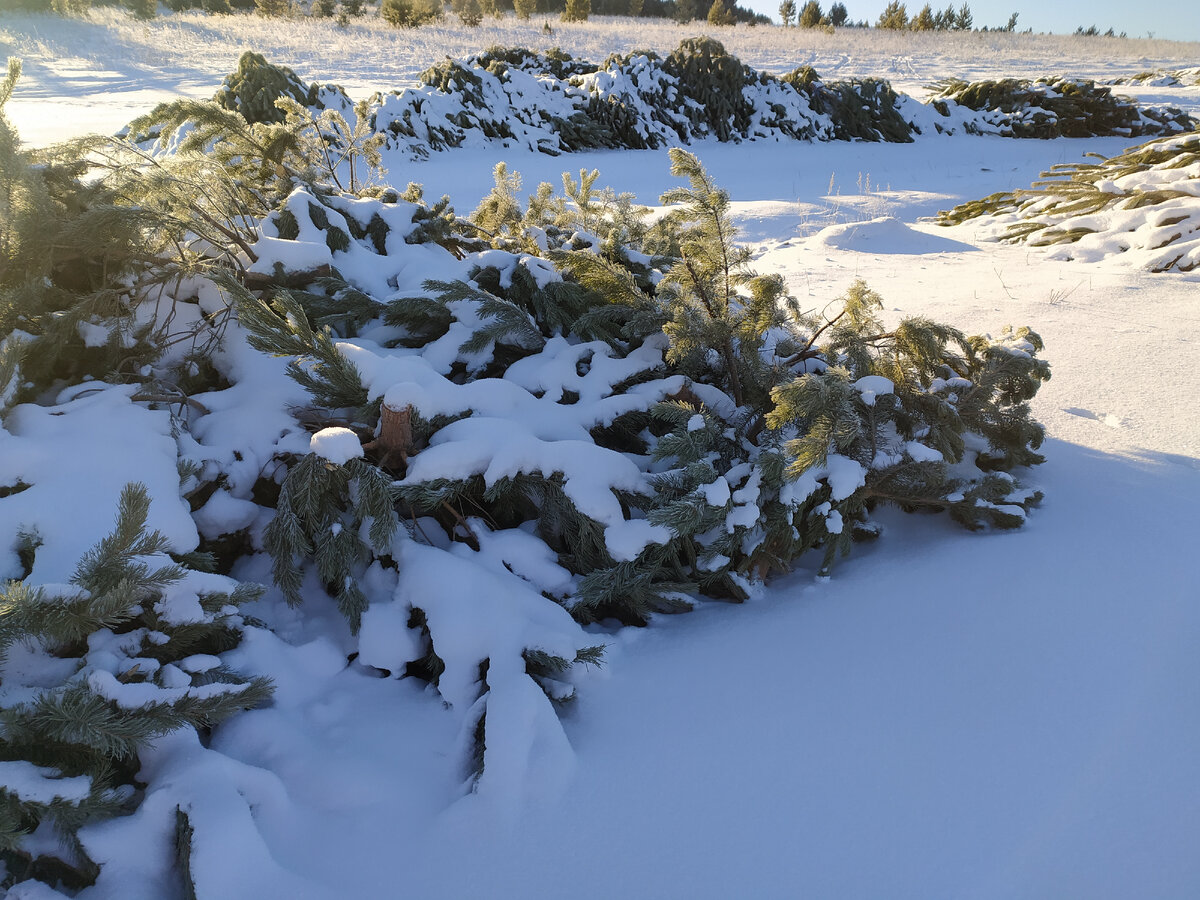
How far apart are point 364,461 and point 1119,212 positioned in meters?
6.49

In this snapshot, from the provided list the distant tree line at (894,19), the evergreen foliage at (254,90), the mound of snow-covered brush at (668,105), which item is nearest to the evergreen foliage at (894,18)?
the distant tree line at (894,19)

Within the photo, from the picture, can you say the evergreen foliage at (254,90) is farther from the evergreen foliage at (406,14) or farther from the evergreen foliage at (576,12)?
the evergreen foliage at (576,12)

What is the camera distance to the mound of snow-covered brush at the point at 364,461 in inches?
51.2

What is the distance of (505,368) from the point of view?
256cm

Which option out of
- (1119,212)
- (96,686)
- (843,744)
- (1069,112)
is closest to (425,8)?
(1069,112)

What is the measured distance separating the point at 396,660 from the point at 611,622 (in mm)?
646

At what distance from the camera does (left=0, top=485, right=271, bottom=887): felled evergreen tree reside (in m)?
1.16

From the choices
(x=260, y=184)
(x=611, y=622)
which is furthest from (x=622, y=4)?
(x=611, y=622)

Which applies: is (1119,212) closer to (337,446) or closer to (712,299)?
(712,299)

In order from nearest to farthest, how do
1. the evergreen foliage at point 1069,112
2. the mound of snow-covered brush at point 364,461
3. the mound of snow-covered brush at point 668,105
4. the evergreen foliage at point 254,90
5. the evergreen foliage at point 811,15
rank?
the mound of snow-covered brush at point 364,461, the evergreen foliage at point 254,90, the mound of snow-covered brush at point 668,105, the evergreen foliage at point 1069,112, the evergreen foliage at point 811,15

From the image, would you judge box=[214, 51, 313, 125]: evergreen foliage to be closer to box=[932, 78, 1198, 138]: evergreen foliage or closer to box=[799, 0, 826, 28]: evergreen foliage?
box=[932, 78, 1198, 138]: evergreen foliage

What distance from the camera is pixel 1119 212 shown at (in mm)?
5469

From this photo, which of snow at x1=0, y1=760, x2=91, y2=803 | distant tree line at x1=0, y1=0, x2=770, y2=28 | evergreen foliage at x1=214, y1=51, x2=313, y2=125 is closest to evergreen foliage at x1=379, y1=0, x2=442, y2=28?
distant tree line at x1=0, y1=0, x2=770, y2=28

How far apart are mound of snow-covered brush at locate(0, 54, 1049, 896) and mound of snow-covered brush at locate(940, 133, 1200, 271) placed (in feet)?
11.4
